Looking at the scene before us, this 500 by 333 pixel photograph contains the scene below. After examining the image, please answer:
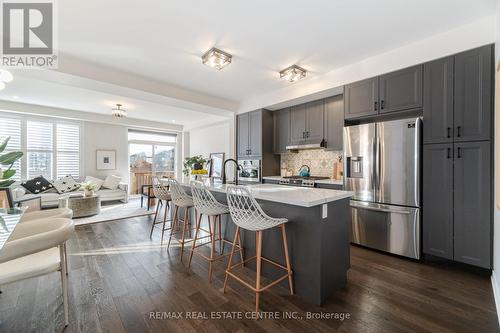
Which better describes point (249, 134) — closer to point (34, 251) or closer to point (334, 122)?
point (334, 122)

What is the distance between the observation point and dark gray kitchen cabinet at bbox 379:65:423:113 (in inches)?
103

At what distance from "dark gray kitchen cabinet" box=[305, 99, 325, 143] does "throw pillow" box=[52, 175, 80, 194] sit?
20.3 ft

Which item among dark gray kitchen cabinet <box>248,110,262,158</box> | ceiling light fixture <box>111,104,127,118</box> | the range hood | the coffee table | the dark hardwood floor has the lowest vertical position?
the dark hardwood floor

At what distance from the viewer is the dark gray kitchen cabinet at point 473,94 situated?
2.16 m

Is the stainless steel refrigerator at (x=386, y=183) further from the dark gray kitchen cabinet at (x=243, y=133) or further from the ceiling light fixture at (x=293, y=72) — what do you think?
the dark gray kitchen cabinet at (x=243, y=133)

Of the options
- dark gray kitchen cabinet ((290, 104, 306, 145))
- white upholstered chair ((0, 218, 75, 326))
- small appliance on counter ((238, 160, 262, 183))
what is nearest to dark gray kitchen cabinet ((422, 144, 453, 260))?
dark gray kitchen cabinet ((290, 104, 306, 145))

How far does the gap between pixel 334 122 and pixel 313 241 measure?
2.52 metres

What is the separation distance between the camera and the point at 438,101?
247 centimetres

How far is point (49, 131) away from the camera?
6121 millimetres

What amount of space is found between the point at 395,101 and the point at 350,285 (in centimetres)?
230

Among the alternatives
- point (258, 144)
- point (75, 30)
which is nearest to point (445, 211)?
point (258, 144)

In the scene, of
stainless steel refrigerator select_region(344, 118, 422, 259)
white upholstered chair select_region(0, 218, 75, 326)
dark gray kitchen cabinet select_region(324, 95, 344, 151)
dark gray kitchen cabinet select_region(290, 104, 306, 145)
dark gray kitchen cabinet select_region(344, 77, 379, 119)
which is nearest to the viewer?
white upholstered chair select_region(0, 218, 75, 326)

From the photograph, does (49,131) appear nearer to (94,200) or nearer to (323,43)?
(94,200)

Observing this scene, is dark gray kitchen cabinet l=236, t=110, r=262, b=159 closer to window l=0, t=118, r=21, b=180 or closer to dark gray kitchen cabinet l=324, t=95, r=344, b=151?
dark gray kitchen cabinet l=324, t=95, r=344, b=151
